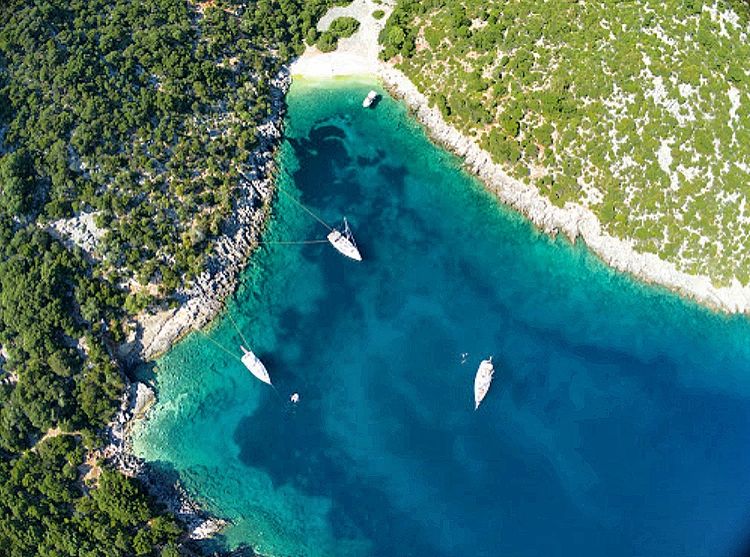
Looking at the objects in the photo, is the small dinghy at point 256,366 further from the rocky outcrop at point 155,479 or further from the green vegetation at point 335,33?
the green vegetation at point 335,33

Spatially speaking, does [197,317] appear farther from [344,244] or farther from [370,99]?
[370,99]

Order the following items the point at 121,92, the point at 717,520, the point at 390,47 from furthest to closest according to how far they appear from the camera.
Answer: the point at 390,47
the point at 121,92
the point at 717,520

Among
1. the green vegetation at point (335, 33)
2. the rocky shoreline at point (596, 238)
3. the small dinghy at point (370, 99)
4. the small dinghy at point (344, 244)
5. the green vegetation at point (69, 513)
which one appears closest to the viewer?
the green vegetation at point (69, 513)

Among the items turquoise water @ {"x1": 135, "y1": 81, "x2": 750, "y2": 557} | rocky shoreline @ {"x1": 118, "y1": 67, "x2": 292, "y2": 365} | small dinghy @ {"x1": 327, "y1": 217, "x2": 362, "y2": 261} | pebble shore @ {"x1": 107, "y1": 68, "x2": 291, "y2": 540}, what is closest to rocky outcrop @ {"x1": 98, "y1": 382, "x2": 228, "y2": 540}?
pebble shore @ {"x1": 107, "y1": 68, "x2": 291, "y2": 540}

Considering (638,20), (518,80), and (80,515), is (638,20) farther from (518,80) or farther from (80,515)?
(80,515)

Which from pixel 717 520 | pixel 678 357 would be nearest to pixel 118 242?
pixel 678 357

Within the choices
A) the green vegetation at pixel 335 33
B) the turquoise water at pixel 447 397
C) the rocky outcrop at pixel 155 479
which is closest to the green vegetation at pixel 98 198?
the rocky outcrop at pixel 155 479

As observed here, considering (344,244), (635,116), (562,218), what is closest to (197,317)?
(344,244)
